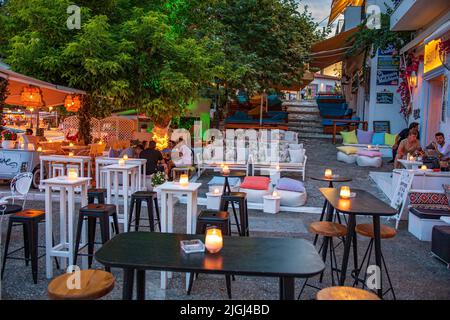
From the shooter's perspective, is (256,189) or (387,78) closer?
(256,189)

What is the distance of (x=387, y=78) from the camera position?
16.8m

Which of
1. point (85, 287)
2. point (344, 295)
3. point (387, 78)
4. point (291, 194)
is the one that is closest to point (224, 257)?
point (344, 295)

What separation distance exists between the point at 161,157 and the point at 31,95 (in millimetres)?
3061

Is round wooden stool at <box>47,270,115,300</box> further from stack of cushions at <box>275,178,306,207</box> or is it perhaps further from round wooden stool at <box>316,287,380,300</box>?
stack of cushions at <box>275,178,306,207</box>

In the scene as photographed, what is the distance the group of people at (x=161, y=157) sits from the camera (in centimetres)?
942

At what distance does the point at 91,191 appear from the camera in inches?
223

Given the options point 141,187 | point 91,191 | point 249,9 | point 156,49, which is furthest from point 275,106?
point 91,191

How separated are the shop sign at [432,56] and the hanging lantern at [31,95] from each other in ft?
31.5

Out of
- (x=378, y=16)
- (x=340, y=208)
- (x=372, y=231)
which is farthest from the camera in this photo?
(x=378, y=16)

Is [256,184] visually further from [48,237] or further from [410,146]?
[48,237]

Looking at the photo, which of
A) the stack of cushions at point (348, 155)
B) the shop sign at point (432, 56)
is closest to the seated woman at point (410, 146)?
the shop sign at point (432, 56)
